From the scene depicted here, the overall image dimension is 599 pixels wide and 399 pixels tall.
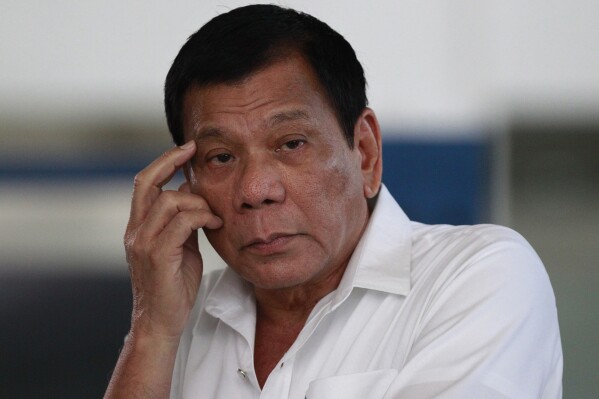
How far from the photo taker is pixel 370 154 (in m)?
1.58

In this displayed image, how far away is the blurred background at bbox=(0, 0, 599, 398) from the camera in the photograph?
129 inches

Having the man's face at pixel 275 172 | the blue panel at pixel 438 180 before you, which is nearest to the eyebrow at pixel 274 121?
the man's face at pixel 275 172

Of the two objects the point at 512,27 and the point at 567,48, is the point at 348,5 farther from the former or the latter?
the point at 567,48

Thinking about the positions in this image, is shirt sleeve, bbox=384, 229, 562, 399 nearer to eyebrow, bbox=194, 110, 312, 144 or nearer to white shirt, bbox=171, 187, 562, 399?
white shirt, bbox=171, 187, 562, 399

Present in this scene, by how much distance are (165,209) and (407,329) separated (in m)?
0.45

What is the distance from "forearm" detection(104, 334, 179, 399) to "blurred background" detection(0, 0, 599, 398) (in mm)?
1766

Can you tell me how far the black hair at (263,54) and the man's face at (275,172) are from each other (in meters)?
0.02

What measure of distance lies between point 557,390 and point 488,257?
8.5 inches

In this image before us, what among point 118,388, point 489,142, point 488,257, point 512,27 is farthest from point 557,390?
point 512,27

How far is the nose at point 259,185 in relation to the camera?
139 centimetres

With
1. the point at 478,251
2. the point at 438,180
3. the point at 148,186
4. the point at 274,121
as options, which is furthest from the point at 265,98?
the point at 438,180

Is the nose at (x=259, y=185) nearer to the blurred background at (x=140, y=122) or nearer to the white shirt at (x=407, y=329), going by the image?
the white shirt at (x=407, y=329)

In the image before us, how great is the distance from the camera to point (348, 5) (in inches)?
135

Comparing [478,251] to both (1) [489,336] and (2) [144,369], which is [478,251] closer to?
(1) [489,336]
